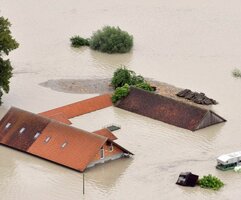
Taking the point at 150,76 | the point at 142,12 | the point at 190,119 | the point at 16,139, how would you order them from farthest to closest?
the point at 142,12 → the point at 150,76 → the point at 190,119 → the point at 16,139

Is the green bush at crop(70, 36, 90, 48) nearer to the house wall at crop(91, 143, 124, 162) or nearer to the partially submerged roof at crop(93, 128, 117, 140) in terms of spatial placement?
the partially submerged roof at crop(93, 128, 117, 140)

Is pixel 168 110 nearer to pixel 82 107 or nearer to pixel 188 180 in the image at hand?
pixel 82 107

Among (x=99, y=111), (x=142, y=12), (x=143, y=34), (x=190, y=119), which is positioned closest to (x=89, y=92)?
(x=99, y=111)

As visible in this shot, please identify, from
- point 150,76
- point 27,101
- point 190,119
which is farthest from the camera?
point 150,76

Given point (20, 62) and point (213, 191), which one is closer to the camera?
point (213, 191)

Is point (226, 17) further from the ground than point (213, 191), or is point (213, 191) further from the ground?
point (226, 17)

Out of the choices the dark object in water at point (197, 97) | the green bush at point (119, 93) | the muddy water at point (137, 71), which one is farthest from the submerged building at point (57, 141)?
the dark object in water at point (197, 97)

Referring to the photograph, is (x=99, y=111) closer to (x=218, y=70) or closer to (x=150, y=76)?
(x=150, y=76)

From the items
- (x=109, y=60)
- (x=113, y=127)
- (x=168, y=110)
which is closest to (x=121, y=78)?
(x=168, y=110)
